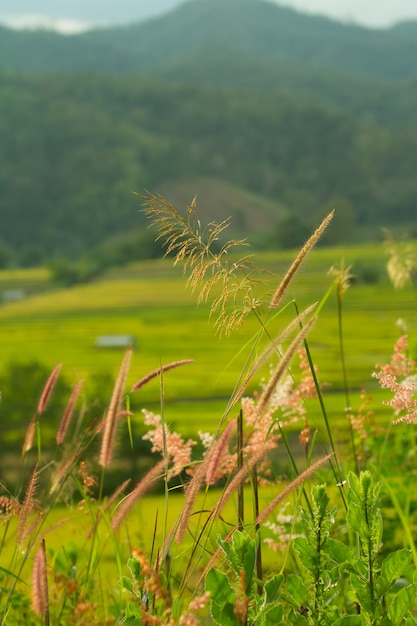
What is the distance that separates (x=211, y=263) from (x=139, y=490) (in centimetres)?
32

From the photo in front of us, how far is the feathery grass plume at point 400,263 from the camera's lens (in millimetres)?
2402

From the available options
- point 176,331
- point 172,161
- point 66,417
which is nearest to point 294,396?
point 66,417

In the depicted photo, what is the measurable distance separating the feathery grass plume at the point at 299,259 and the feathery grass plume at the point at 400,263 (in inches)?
51.8

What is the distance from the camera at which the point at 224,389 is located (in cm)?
1619

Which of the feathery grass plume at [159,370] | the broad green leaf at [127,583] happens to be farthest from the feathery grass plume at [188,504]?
the feathery grass plume at [159,370]

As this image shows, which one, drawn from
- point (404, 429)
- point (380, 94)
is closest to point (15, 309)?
point (404, 429)

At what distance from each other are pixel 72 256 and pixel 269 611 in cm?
7886

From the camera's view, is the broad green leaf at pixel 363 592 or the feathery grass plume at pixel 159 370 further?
the feathery grass plume at pixel 159 370

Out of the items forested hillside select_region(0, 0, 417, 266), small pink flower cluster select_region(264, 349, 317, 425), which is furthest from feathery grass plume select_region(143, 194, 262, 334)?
forested hillside select_region(0, 0, 417, 266)

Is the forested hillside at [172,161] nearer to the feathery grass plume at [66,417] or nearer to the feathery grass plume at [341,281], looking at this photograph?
the feathery grass plume at [341,281]

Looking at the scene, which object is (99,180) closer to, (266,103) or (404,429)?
(266,103)

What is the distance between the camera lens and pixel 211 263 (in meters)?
1.17

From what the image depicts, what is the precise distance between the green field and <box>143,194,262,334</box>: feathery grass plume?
0.06 m

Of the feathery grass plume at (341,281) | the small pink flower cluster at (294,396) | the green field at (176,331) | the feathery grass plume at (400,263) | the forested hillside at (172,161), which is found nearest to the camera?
the feathery grass plume at (341,281)
